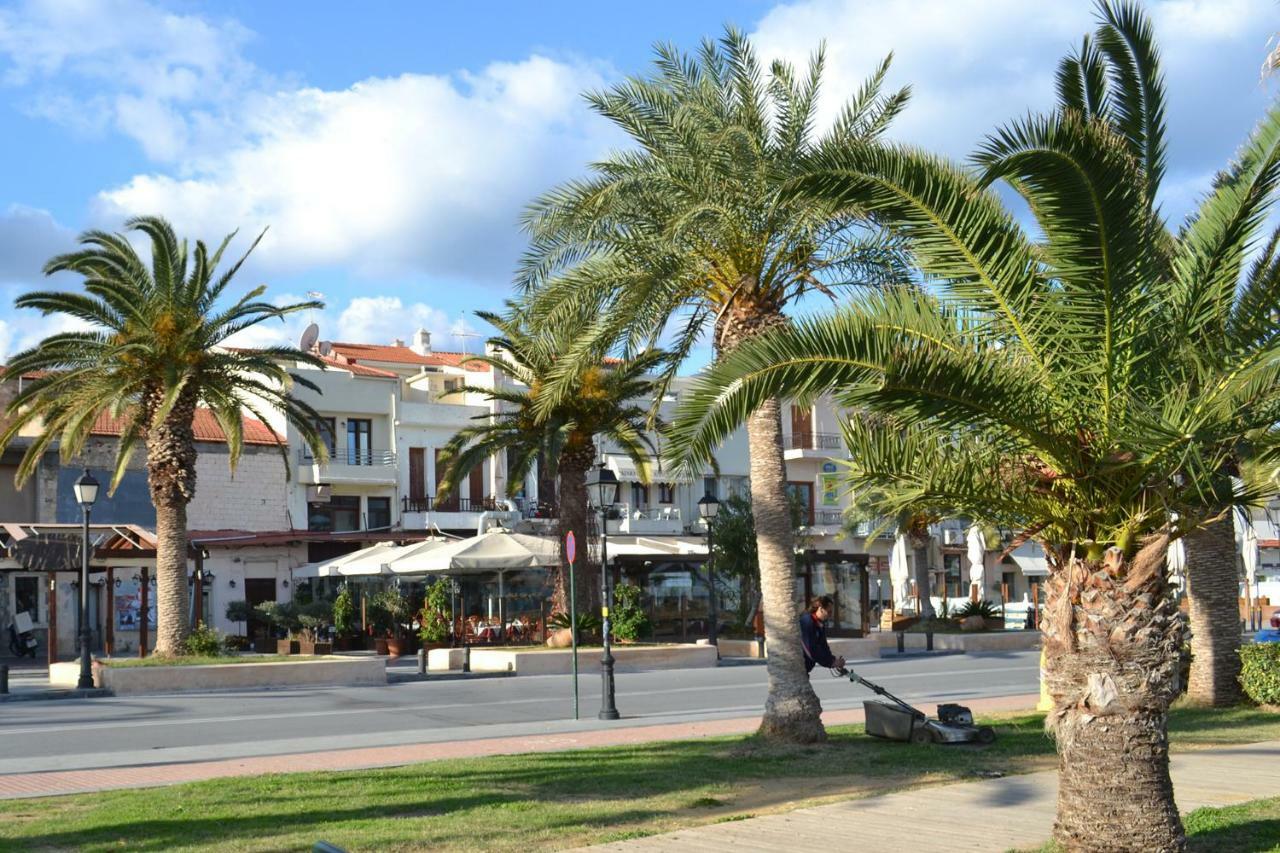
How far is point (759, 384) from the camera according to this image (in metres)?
8.59

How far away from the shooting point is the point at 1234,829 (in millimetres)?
8945

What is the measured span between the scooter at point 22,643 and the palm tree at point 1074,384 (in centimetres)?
3390

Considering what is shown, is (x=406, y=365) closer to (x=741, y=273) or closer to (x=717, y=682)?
(x=717, y=682)

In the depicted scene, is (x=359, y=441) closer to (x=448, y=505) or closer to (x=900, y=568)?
(x=448, y=505)

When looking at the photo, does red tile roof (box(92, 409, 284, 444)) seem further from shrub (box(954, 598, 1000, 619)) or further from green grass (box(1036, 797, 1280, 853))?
green grass (box(1036, 797, 1280, 853))

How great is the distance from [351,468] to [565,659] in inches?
909

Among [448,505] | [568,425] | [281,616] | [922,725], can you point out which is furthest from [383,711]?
[448,505]

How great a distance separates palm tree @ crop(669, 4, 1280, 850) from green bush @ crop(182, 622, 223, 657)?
65.7ft

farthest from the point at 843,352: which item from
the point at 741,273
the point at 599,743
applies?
the point at 599,743

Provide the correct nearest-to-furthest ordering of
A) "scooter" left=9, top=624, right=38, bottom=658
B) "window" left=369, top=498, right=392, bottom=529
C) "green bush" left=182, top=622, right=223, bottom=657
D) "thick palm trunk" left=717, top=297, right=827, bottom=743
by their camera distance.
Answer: "thick palm trunk" left=717, top=297, right=827, bottom=743, "green bush" left=182, top=622, right=223, bottom=657, "scooter" left=9, top=624, right=38, bottom=658, "window" left=369, top=498, right=392, bottom=529

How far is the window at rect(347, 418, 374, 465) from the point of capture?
50844mm

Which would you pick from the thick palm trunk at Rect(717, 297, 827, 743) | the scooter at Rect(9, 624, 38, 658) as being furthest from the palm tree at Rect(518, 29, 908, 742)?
the scooter at Rect(9, 624, 38, 658)

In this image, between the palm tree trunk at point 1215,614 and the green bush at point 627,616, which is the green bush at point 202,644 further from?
the palm tree trunk at point 1215,614

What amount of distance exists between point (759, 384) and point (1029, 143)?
2126 mm
